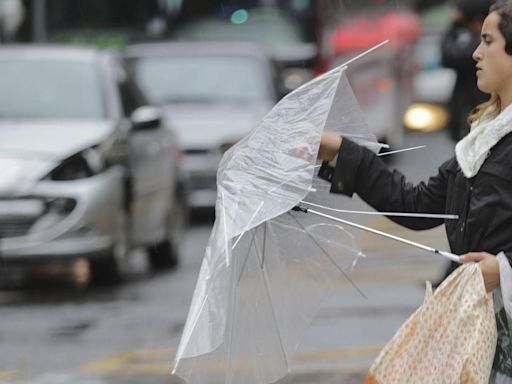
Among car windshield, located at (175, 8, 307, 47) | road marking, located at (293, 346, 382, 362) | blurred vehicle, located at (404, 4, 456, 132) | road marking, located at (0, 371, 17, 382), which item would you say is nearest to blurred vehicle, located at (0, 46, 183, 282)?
road marking, located at (0, 371, 17, 382)

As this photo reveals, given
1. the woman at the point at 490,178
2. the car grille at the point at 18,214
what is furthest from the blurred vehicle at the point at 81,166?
the woman at the point at 490,178

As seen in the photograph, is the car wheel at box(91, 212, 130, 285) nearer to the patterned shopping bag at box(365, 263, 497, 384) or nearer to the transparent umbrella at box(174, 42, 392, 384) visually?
the transparent umbrella at box(174, 42, 392, 384)

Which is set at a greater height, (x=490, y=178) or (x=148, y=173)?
(x=490, y=178)

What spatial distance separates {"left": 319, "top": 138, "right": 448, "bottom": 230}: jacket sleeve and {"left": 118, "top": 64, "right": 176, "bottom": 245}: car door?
669 cm

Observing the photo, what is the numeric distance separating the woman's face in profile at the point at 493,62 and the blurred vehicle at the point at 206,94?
10943mm

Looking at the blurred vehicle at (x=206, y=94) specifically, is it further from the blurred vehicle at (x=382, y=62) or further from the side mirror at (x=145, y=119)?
the blurred vehicle at (x=382, y=62)

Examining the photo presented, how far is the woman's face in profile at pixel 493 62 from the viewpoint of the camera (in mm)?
4387

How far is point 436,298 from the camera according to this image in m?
4.34

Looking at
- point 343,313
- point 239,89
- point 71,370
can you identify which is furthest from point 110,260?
point 239,89

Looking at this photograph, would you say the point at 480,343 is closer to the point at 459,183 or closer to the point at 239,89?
the point at 459,183

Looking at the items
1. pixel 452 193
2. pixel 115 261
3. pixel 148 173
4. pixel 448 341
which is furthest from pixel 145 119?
pixel 448 341

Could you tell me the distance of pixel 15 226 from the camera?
10422 millimetres

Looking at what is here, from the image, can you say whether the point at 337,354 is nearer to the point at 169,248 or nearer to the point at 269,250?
the point at 269,250

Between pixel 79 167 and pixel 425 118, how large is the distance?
680cm
